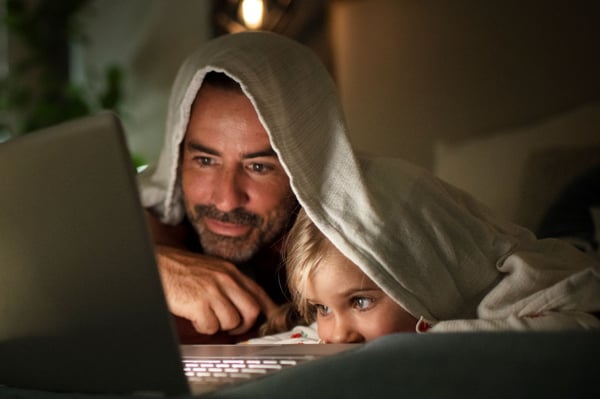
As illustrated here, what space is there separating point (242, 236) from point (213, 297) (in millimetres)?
154

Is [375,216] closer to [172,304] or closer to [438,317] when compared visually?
[438,317]

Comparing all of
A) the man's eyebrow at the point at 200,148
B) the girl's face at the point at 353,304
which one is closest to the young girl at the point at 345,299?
the girl's face at the point at 353,304

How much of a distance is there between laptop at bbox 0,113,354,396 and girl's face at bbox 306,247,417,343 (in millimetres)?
385

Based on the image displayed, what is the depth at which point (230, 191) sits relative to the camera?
1.37 m

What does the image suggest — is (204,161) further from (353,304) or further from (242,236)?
(353,304)

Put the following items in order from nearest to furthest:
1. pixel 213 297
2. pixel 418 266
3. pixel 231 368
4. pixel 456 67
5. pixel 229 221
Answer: pixel 231 368, pixel 418 266, pixel 213 297, pixel 229 221, pixel 456 67

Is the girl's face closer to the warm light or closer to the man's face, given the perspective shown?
the man's face

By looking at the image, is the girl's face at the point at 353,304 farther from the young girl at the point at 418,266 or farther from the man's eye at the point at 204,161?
the man's eye at the point at 204,161

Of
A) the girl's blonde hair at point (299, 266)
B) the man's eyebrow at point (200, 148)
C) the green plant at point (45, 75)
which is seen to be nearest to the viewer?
the girl's blonde hair at point (299, 266)

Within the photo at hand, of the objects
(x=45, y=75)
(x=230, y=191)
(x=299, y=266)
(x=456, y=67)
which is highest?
(x=45, y=75)

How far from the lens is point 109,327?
0.71 meters

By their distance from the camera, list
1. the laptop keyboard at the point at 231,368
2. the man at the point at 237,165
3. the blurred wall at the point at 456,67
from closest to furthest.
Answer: the laptop keyboard at the point at 231,368 < the man at the point at 237,165 < the blurred wall at the point at 456,67

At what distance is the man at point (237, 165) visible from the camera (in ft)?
4.21

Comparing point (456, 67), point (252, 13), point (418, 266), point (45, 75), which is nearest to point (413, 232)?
point (418, 266)
